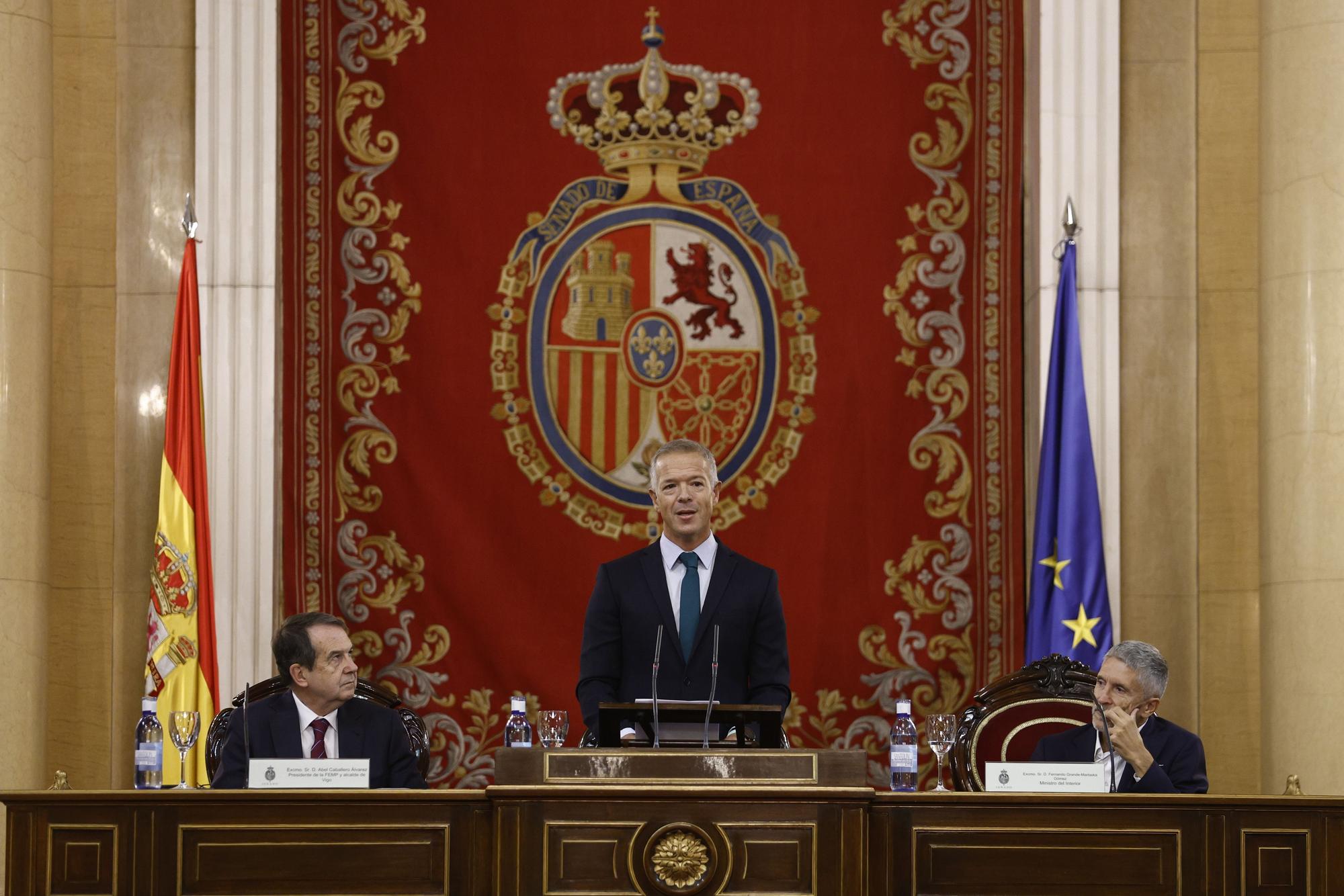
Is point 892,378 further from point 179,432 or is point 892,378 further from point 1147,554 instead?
point 179,432

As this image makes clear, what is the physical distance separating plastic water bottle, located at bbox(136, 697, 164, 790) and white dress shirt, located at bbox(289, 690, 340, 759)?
0.41 meters

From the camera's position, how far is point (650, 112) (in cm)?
661

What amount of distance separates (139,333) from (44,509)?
0.72m

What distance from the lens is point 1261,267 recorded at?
6.24 meters

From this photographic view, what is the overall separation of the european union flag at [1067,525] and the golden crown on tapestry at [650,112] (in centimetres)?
140

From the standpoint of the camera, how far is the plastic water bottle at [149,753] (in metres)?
4.18

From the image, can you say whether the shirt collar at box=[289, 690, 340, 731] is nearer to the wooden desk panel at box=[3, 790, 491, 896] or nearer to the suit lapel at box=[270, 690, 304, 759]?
the suit lapel at box=[270, 690, 304, 759]

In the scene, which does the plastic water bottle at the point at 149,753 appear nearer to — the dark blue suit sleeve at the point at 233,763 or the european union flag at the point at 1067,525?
the dark blue suit sleeve at the point at 233,763

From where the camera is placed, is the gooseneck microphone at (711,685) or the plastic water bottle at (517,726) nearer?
the gooseneck microphone at (711,685)

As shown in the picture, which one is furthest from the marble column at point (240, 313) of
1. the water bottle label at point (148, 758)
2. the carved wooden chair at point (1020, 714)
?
the carved wooden chair at point (1020, 714)

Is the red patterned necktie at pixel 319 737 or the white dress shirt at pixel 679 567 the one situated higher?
the white dress shirt at pixel 679 567

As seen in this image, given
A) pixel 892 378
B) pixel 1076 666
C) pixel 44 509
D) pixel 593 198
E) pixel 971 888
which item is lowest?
pixel 971 888

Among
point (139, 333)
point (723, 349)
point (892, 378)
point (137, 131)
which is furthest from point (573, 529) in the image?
point (137, 131)

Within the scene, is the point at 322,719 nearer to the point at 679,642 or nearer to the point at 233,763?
the point at 233,763
